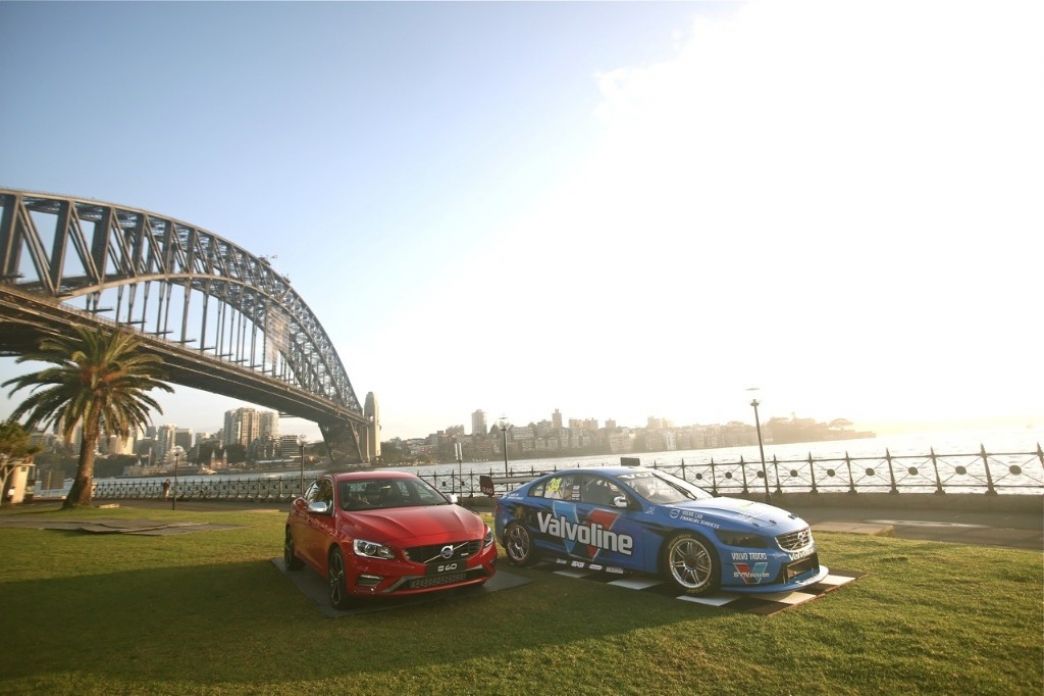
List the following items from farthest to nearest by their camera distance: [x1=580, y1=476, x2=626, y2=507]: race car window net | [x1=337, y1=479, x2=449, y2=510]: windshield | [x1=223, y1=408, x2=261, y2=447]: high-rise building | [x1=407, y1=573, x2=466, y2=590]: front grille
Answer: [x1=223, y1=408, x2=261, y2=447]: high-rise building
[x1=580, y1=476, x2=626, y2=507]: race car window net
[x1=337, y1=479, x2=449, y2=510]: windshield
[x1=407, y1=573, x2=466, y2=590]: front grille

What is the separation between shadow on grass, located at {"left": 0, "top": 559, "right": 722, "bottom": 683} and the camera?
454 centimetres

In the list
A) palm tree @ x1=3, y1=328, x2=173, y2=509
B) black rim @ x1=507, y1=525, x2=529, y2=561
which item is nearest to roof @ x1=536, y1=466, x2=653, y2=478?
black rim @ x1=507, y1=525, x2=529, y2=561

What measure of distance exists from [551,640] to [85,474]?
3236 centimetres

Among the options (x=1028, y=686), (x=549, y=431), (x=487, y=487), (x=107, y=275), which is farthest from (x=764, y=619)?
(x=549, y=431)

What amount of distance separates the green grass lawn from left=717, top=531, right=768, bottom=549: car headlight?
73 centimetres

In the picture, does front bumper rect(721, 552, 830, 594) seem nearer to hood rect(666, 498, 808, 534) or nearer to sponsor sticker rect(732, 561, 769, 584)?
→ sponsor sticker rect(732, 561, 769, 584)

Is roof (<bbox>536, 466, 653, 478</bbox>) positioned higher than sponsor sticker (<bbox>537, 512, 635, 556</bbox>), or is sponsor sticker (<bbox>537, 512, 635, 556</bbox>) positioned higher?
roof (<bbox>536, 466, 653, 478</bbox>)

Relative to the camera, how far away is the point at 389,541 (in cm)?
601

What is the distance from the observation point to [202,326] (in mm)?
59500

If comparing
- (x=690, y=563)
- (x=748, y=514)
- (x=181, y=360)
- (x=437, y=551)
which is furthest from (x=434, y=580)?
(x=181, y=360)

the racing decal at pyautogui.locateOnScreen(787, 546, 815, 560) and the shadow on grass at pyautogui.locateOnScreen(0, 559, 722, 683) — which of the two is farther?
the racing decal at pyautogui.locateOnScreen(787, 546, 815, 560)

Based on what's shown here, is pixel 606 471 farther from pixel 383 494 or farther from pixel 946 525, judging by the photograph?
pixel 946 525

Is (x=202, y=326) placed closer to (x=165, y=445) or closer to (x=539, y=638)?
(x=539, y=638)

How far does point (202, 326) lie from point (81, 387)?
35.4m
